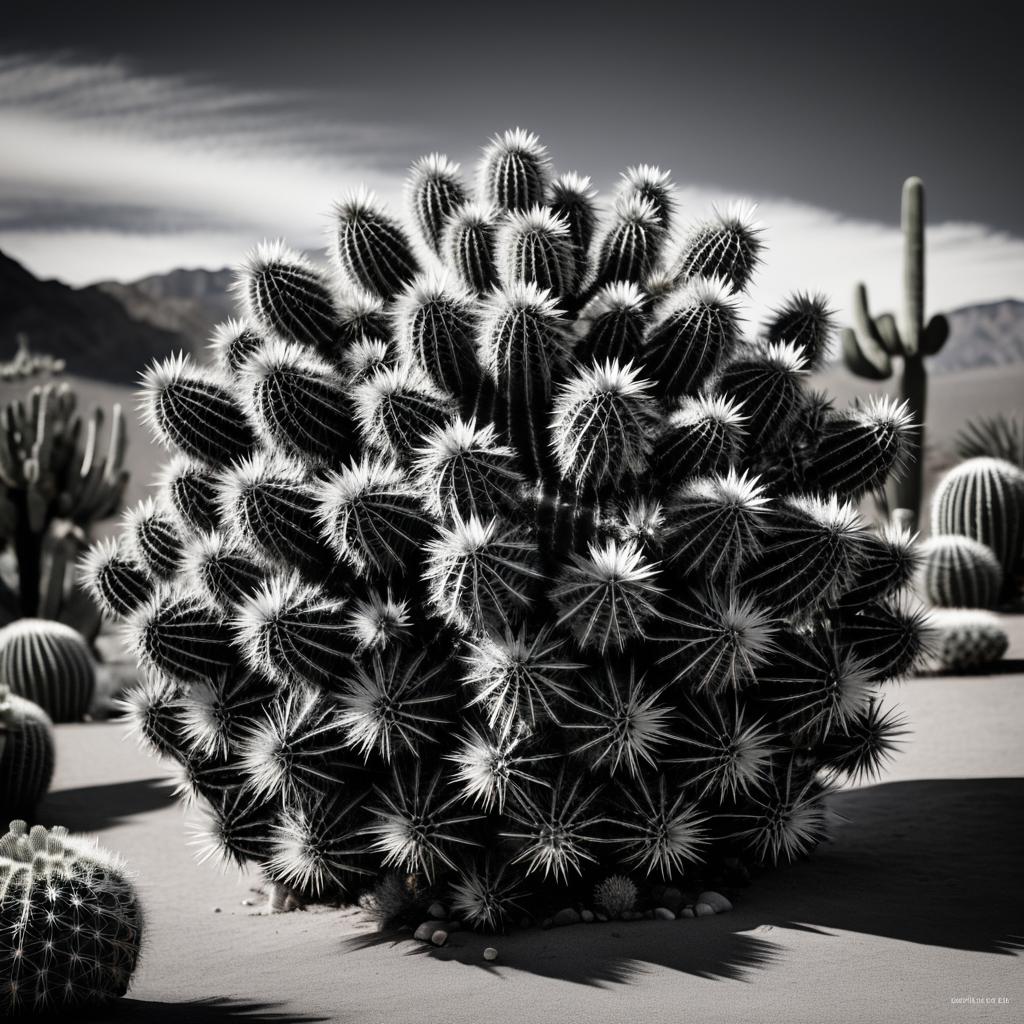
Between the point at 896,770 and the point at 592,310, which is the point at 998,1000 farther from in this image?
the point at 896,770

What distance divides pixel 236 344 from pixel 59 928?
3.37m

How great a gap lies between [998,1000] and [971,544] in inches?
451

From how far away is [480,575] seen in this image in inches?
183

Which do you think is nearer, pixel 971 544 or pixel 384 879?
pixel 384 879

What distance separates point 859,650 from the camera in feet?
19.2

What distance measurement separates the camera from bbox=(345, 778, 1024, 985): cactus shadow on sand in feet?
15.2

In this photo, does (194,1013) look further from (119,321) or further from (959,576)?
(119,321)

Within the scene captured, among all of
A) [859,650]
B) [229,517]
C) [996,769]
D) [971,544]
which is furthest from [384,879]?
[971,544]

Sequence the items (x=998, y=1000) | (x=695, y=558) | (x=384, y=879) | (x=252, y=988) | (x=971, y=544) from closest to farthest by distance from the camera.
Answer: (x=998, y=1000), (x=252, y=988), (x=695, y=558), (x=384, y=879), (x=971, y=544)

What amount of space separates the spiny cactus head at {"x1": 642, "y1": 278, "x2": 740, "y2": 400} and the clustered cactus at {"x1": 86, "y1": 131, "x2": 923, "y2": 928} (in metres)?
0.02

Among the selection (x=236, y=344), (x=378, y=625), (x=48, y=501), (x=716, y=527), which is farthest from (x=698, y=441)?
(x=48, y=501)

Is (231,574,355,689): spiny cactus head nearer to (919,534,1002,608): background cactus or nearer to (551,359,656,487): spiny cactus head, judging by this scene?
(551,359,656,487): spiny cactus head

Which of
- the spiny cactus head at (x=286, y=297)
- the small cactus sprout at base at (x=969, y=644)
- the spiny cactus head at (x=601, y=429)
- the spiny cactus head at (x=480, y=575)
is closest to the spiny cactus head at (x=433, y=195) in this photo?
the spiny cactus head at (x=286, y=297)

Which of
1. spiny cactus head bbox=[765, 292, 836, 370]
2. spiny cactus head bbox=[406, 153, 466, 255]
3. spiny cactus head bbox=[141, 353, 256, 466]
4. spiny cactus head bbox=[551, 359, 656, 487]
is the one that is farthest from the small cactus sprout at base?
spiny cactus head bbox=[141, 353, 256, 466]
